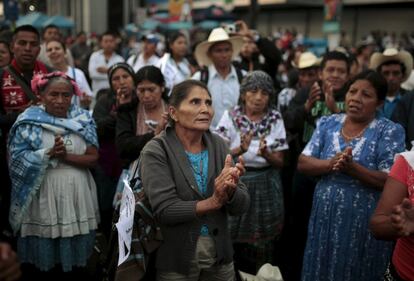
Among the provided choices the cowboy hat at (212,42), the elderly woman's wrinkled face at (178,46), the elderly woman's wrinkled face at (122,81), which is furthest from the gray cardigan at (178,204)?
the elderly woman's wrinkled face at (178,46)

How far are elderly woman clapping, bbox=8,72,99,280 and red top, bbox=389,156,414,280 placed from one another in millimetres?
2411

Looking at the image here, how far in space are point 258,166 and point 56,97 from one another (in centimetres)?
182

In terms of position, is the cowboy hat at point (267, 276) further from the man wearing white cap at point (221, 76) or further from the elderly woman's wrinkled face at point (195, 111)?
the man wearing white cap at point (221, 76)

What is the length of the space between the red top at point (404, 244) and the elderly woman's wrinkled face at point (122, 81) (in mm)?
2788

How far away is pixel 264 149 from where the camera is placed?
379 cm

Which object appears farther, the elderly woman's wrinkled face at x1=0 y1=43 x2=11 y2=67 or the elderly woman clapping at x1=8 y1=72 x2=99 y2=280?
the elderly woman's wrinkled face at x1=0 y1=43 x2=11 y2=67

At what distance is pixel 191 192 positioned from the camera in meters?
2.59

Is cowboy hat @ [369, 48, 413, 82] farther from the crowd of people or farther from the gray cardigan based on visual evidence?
the gray cardigan

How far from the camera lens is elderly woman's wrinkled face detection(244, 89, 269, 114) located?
3928 millimetres

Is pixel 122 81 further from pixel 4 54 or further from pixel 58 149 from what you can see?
pixel 4 54

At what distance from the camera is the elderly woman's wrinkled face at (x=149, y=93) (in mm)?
3871

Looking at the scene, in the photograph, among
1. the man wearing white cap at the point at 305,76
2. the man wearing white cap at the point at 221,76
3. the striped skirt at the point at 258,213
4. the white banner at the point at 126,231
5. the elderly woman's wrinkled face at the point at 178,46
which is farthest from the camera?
the elderly woman's wrinkled face at the point at 178,46

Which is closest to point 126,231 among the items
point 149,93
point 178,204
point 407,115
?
point 178,204

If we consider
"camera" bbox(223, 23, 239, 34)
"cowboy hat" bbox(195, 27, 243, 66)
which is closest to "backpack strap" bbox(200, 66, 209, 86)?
"cowboy hat" bbox(195, 27, 243, 66)
